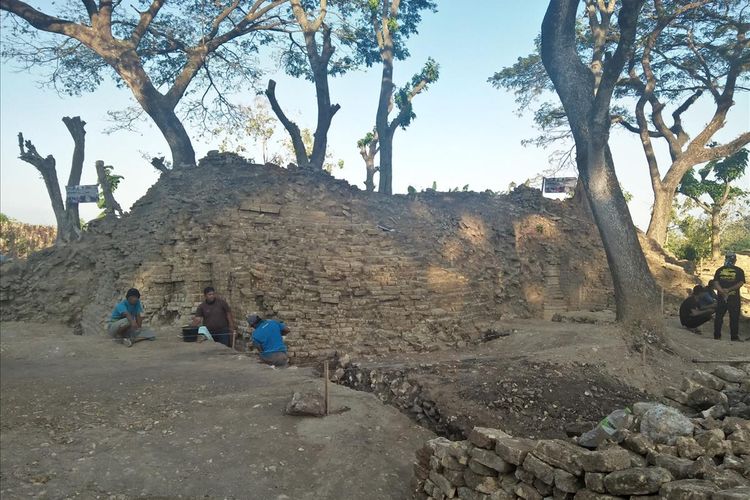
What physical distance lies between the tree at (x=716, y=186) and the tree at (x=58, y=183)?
21.4 m

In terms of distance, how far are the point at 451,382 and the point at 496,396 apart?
1.99 feet

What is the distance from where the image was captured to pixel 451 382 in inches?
245

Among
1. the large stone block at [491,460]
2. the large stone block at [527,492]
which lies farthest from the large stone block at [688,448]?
the large stone block at [491,460]

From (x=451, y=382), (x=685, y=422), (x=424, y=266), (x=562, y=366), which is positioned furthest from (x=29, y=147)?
(x=685, y=422)

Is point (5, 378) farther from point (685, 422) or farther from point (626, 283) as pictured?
point (626, 283)

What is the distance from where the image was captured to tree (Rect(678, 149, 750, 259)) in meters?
18.3

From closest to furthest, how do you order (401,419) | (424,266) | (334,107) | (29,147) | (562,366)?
(401,419), (562,366), (424,266), (29,147), (334,107)

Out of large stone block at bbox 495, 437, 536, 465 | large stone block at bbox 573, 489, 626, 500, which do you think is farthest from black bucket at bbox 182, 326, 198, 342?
large stone block at bbox 573, 489, 626, 500

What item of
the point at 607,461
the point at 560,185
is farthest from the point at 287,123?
the point at 607,461

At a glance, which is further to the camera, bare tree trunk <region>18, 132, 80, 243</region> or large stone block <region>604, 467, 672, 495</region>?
bare tree trunk <region>18, 132, 80, 243</region>

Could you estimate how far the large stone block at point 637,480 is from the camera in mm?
2377

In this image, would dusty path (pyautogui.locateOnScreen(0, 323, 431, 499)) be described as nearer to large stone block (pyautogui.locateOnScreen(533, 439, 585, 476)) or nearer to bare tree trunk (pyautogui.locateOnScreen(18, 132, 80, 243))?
large stone block (pyautogui.locateOnScreen(533, 439, 585, 476))

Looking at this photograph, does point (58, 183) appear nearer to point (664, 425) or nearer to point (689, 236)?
point (664, 425)

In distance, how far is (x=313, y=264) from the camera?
10758 mm
